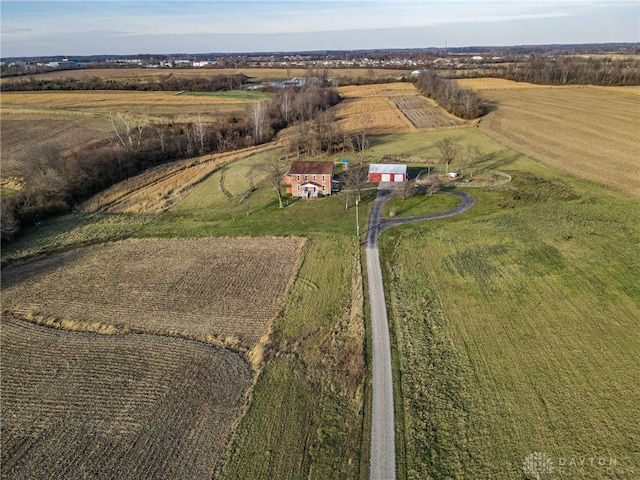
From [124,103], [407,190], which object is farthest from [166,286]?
[124,103]

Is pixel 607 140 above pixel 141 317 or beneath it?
above


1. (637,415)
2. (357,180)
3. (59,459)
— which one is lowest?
(59,459)

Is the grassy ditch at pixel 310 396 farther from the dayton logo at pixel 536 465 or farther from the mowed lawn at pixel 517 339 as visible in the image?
the dayton logo at pixel 536 465

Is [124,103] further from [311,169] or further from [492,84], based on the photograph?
[492,84]

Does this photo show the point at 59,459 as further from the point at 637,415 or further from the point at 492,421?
the point at 637,415

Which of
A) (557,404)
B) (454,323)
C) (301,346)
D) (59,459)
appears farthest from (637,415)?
(59,459)

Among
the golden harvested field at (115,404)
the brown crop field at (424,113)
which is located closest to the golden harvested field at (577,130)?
the brown crop field at (424,113)

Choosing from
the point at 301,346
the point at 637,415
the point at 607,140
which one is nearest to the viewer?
the point at 637,415

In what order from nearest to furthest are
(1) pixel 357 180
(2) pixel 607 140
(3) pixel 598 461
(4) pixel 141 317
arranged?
(3) pixel 598 461 → (4) pixel 141 317 → (1) pixel 357 180 → (2) pixel 607 140
